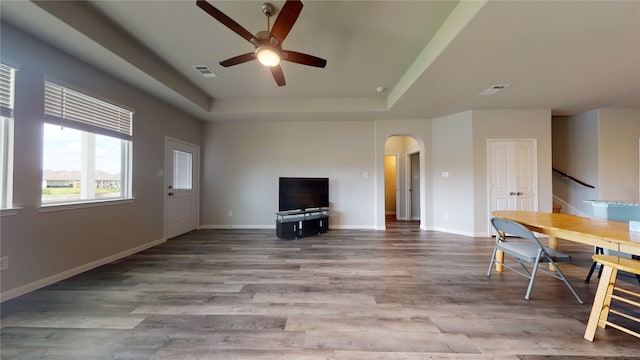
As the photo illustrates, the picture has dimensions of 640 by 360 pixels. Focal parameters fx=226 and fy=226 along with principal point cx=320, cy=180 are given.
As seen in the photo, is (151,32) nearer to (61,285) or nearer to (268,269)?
(61,285)

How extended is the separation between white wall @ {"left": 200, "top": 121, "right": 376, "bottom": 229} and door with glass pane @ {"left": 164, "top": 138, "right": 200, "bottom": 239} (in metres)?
0.25

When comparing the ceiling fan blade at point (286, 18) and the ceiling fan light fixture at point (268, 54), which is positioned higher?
the ceiling fan blade at point (286, 18)

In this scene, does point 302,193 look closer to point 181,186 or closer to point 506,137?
point 181,186

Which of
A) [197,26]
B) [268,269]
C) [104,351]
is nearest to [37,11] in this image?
[197,26]

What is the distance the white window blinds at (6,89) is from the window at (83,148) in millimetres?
262

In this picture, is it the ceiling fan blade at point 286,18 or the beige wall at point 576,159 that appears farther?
the beige wall at point 576,159

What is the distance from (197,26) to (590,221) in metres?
4.57

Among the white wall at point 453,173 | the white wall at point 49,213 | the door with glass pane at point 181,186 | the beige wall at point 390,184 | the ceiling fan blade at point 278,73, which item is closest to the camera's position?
the white wall at point 49,213

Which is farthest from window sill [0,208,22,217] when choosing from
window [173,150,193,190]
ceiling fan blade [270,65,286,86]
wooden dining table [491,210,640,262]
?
wooden dining table [491,210,640,262]

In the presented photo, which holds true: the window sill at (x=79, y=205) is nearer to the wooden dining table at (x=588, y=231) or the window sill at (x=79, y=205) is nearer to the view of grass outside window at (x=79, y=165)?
the view of grass outside window at (x=79, y=165)

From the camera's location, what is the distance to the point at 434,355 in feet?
4.73

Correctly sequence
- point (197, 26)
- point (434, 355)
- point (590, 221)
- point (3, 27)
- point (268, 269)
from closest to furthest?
1. point (434, 355)
2. point (3, 27)
3. point (590, 221)
4. point (197, 26)
5. point (268, 269)

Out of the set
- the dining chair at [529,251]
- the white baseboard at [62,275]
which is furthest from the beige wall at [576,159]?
the white baseboard at [62,275]

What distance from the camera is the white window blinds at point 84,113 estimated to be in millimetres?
2408
